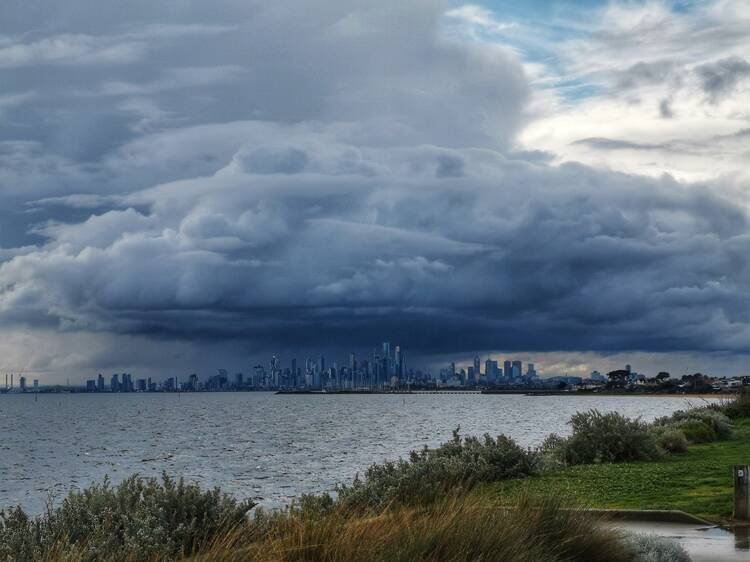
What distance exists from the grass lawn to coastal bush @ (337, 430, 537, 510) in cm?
61

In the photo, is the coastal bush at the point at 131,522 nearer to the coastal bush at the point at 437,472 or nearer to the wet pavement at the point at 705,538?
the coastal bush at the point at 437,472

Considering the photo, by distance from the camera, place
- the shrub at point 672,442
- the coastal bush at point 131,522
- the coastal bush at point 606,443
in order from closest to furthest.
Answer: the coastal bush at point 131,522
the coastal bush at point 606,443
the shrub at point 672,442

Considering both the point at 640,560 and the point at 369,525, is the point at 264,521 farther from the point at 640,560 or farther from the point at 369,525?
the point at 640,560

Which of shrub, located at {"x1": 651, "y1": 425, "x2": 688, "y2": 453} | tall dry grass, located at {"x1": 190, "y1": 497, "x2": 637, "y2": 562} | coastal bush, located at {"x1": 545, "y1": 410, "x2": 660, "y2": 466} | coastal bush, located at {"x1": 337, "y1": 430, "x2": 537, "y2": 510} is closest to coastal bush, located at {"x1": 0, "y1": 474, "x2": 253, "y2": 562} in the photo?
tall dry grass, located at {"x1": 190, "y1": 497, "x2": 637, "y2": 562}

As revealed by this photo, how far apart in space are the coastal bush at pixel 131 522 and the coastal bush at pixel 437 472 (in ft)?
6.51

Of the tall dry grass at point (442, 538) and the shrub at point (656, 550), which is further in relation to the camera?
the shrub at point (656, 550)

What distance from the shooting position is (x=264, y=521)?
10406 millimetres

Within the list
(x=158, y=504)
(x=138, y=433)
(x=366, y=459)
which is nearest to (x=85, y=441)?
(x=138, y=433)

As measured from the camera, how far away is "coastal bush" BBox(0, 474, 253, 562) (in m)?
10.3

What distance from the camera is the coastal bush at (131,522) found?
1028 centimetres

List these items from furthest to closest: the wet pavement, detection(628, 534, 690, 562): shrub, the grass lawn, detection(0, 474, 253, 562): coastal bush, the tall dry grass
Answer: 1. the grass lawn
2. the wet pavement
3. detection(0, 474, 253, 562): coastal bush
4. detection(628, 534, 690, 562): shrub
5. the tall dry grass

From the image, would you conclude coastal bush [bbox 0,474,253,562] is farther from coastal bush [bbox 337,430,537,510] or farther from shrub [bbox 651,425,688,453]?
shrub [bbox 651,425,688,453]

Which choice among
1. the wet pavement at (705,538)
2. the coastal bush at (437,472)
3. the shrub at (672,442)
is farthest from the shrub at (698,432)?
the wet pavement at (705,538)

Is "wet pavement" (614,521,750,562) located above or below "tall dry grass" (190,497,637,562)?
below
